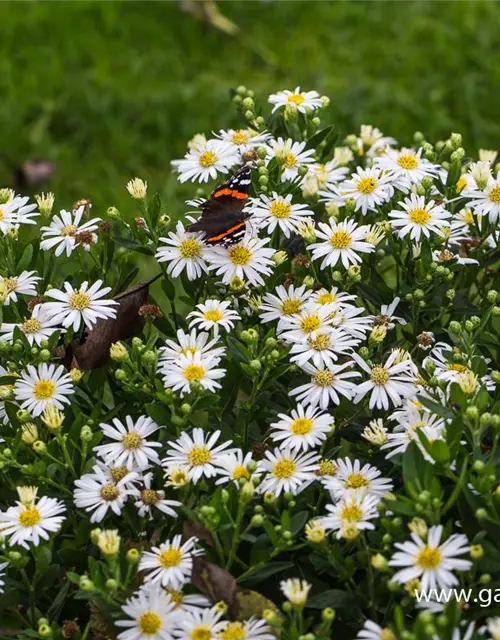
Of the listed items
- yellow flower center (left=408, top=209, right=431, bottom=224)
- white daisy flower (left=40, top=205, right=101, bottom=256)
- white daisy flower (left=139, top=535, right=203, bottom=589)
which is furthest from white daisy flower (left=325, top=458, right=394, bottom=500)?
white daisy flower (left=40, top=205, right=101, bottom=256)

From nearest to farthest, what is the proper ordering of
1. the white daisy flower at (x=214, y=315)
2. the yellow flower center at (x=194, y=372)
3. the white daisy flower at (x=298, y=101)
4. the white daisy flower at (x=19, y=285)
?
the yellow flower center at (x=194, y=372)
the white daisy flower at (x=214, y=315)
the white daisy flower at (x=19, y=285)
the white daisy flower at (x=298, y=101)

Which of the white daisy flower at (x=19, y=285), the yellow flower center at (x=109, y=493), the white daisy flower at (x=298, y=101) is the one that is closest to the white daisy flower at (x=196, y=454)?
the yellow flower center at (x=109, y=493)

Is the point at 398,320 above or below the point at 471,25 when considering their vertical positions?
below

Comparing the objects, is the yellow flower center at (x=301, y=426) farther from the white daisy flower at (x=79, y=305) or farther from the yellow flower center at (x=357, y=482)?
the white daisy flower at (x=79, y=305)

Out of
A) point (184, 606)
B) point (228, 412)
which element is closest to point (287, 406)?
point (228, 412)

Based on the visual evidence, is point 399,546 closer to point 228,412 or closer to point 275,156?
point 228,412
